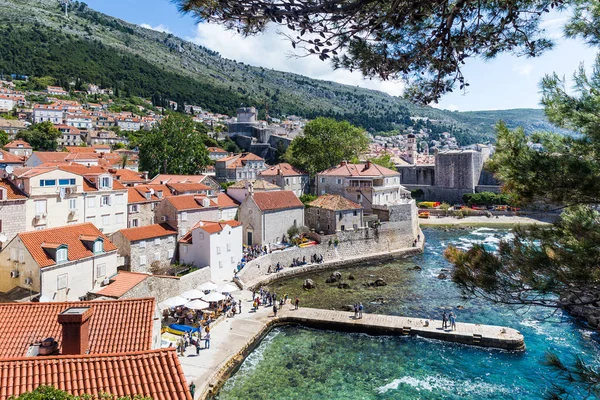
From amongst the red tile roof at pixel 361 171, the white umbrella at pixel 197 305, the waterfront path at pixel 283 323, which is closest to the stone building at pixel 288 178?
the red tile roof at pixel 361 171

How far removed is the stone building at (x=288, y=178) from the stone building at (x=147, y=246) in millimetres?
22614

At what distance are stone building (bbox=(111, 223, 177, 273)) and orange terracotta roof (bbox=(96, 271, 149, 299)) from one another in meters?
3.03

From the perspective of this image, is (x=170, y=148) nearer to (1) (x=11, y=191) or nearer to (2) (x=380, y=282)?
(1) (x=11, y=191)

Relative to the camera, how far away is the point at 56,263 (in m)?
18.6

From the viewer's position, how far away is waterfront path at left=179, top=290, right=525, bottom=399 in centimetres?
1626

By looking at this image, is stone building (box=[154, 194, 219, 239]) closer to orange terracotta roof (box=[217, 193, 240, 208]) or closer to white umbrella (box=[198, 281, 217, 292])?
orange terracotta roof (box=[217, 193, 240, 208])

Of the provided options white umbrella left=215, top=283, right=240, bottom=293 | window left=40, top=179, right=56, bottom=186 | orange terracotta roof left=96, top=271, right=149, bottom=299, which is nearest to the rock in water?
white umbrella left=215, top=283, right=240, bottom=293

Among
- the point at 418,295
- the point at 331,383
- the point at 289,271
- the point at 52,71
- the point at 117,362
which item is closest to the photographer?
the point at 117,362

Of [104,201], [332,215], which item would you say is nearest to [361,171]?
[332,215]

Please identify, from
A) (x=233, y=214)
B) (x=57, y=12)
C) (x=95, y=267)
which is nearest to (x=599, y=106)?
(x=95, y=267)

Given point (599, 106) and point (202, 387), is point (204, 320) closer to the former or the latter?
point (202, 387)

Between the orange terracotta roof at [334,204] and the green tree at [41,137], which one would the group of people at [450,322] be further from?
the green tree at [41,137]

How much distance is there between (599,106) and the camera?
5.65 meters

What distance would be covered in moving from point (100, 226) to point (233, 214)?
11.1m
